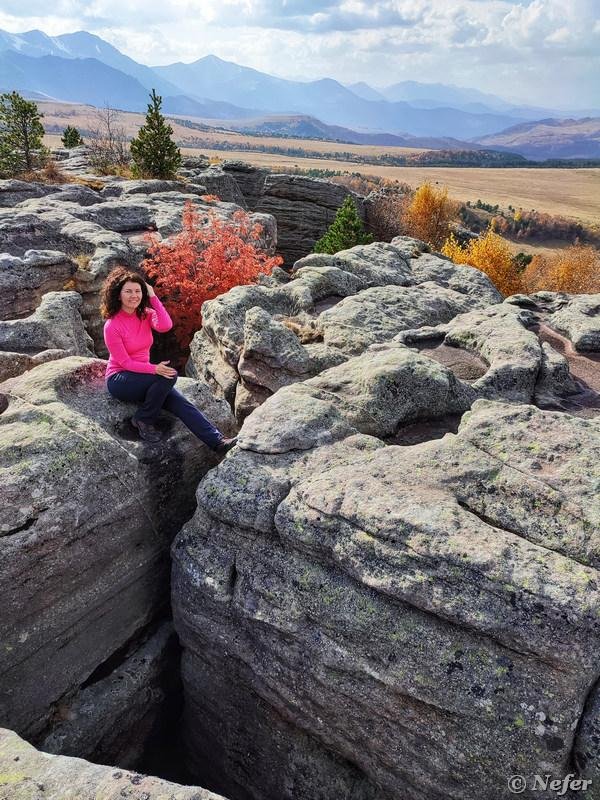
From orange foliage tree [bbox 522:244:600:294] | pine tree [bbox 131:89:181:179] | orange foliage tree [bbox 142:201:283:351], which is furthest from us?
orange foliage tree [bbox 522:244:600:294]

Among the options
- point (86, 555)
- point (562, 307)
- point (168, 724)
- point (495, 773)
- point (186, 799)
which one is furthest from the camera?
point (562, 307)

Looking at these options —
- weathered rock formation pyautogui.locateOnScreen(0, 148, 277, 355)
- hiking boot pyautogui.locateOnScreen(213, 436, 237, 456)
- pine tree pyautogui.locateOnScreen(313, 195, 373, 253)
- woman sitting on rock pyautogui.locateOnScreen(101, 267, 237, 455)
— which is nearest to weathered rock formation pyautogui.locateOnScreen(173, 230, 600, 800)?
hiking boot pyautogui.locateOnScreen(213, 436, 237, 456)

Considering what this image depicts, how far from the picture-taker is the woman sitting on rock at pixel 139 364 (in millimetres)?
11070

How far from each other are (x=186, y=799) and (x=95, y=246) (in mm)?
21772

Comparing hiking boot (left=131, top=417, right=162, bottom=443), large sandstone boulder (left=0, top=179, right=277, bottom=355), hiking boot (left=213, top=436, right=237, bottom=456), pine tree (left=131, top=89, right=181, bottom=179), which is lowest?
hiking boot (left=213, top=436, right=237, bottom=456)

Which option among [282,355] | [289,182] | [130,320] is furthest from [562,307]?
[289,182]

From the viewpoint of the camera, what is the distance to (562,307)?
1977cm

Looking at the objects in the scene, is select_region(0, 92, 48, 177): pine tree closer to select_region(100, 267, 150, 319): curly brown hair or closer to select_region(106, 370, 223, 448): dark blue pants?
select_region(100, 267, 150, 319): curly brown hair

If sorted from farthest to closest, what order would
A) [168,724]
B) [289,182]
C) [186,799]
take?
[289,182] → [168,724] → [186,799]

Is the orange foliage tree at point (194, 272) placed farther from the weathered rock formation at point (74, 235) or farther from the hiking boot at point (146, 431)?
the hiking boot at point (146, 431)

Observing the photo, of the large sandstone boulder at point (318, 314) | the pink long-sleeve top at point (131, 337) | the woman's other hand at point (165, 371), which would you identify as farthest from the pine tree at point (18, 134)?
the woman's other hand at point (165, 371)

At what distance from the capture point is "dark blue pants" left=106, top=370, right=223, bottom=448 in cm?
1141

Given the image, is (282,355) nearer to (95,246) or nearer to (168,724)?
(168,724)

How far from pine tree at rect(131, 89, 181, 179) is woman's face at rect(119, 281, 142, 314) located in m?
39.9
